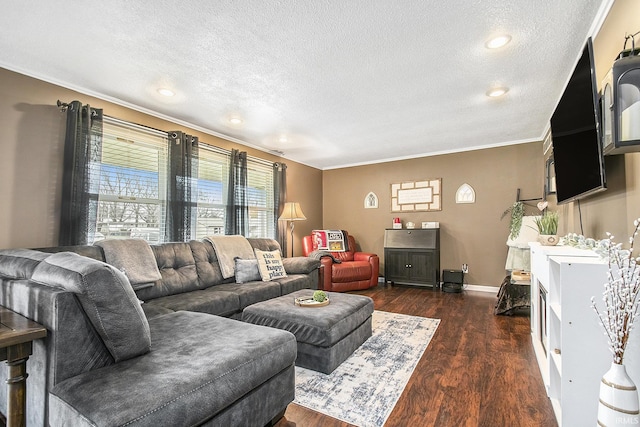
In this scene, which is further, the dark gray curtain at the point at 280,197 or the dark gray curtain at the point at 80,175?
the dark gray curtain at the point at 280,197

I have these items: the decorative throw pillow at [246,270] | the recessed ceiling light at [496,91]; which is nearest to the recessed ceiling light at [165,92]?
the decorative throw pillow at [246,270]

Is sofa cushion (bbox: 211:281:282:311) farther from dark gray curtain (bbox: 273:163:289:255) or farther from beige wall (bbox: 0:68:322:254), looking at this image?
dark gray curtain (bbox: 273:163:289:255)

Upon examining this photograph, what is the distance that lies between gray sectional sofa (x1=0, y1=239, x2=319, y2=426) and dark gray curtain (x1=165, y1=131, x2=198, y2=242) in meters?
1.75

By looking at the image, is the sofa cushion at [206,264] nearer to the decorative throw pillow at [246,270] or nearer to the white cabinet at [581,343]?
the decorative throw pillow at [246,270]

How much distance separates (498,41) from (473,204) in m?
3.33

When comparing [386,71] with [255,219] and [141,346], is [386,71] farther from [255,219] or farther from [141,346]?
[255,219]

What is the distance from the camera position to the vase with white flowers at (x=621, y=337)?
1.08m

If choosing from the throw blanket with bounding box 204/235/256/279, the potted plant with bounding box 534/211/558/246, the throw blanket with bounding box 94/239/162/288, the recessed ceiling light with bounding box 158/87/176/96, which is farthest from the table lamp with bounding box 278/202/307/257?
the potted plant with bounding box 534/211/558/246

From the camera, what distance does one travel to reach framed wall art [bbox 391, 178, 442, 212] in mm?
5305

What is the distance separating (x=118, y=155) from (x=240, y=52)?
5.95 feet

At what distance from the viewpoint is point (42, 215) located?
2537 mm

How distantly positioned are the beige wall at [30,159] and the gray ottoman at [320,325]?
76.5 inches

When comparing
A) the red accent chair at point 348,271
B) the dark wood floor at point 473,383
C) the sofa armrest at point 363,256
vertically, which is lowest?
the dark wood floor at point 473,383

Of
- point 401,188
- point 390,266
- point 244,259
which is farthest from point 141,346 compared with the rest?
point 401,188
